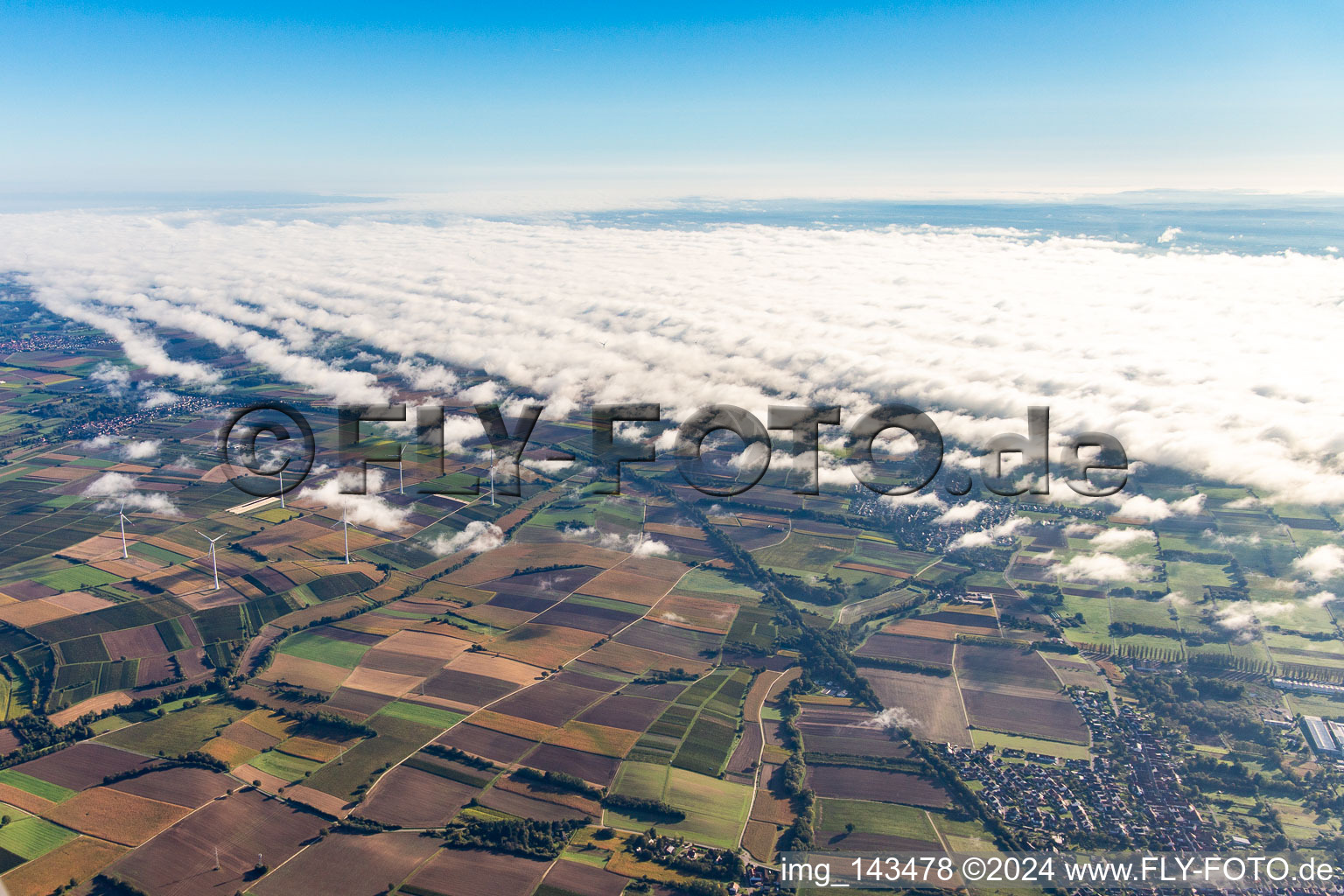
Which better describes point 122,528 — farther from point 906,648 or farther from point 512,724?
point 906,648

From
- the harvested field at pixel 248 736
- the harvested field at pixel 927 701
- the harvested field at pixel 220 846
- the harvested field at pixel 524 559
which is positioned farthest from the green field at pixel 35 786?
the harvested field at pixel 927 701

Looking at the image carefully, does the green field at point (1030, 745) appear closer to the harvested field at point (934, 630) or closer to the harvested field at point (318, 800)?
the harvested field at point (934, 630)

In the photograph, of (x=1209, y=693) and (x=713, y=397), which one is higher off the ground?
(x=713, y=397)

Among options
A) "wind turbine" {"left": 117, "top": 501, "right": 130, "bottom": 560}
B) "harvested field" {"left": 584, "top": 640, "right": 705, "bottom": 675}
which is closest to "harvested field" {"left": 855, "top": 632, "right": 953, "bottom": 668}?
"harvested field" {"left": 584, "top": 640, "right": 705, "bottom": 675}

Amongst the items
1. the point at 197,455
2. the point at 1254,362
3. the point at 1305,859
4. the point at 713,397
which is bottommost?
the point at 1305,859

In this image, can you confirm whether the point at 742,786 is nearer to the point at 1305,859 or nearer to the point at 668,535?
the point at 1305,859

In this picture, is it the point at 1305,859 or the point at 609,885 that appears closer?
the point at 609,885

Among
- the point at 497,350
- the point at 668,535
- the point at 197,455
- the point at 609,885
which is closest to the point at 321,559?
the point at 668,535

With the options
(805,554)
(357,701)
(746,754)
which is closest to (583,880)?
(746,754)
